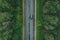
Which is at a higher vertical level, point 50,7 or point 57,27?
point 50,7

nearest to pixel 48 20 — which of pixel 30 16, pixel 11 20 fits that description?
pixel 30 16

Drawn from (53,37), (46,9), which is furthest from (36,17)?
(53,37)

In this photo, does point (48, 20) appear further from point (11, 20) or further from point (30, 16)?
point (11, 20)

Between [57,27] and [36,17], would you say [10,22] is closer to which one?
[36,17]
